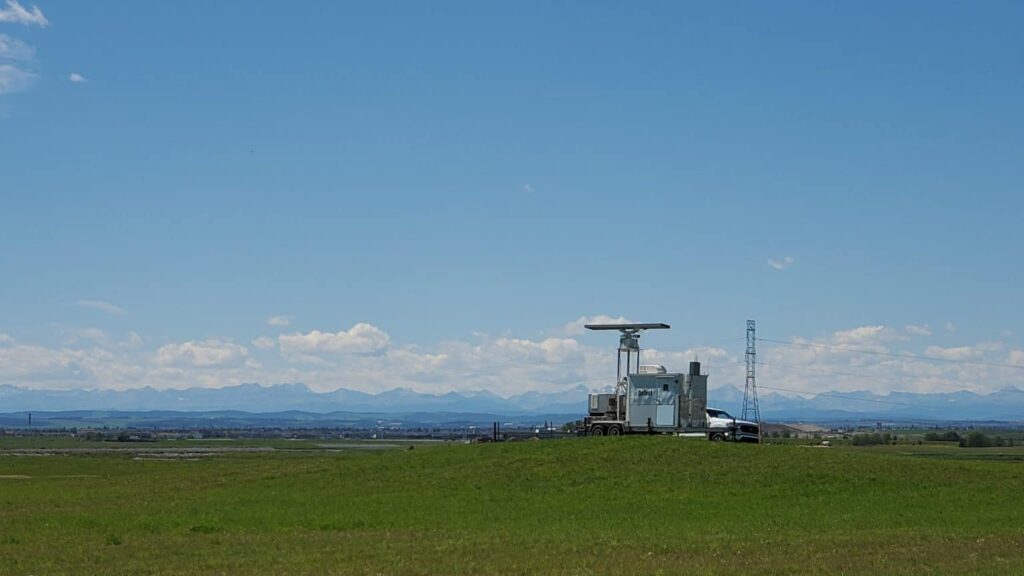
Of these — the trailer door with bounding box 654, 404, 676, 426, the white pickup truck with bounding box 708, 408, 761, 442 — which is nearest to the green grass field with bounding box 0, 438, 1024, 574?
the trailer door with bounding box 654, 404, 676, 426

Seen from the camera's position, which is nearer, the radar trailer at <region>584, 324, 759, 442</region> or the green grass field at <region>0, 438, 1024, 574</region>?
the green grass field at <region>0, 438, 1024, 574</region>

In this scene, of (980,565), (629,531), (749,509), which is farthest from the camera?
(749,509)

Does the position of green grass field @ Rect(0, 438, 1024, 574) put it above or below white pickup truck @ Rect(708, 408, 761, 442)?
below

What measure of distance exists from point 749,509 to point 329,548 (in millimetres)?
14725

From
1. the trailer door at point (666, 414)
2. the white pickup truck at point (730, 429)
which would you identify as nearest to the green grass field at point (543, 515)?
the trailer door at point (666, 414)

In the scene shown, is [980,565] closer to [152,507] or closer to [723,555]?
[723,555]

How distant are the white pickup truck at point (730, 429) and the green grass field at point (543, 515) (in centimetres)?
495

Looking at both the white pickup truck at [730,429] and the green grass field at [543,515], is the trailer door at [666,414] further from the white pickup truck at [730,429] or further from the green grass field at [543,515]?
the green grass field at [543,515]

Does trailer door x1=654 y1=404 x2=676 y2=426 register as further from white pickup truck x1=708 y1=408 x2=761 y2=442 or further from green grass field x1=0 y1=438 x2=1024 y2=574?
green grass field x1=0 y1=438 x2=1024 y2=574

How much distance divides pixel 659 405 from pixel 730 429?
10.8ft

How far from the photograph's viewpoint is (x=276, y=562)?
24406mm

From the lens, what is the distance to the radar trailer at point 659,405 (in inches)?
2077

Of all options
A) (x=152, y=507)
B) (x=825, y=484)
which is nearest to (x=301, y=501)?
(x=152, y=507)

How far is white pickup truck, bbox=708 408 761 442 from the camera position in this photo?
52.8 meters
